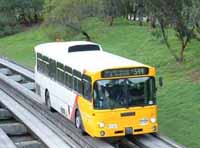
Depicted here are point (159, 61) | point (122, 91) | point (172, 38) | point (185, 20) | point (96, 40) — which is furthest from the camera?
point (96, 40)

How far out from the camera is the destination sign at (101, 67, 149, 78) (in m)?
18.8

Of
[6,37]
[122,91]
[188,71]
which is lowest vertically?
[6,37]

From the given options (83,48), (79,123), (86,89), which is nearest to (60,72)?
(83,48)

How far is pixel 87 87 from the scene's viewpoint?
63.2 feet

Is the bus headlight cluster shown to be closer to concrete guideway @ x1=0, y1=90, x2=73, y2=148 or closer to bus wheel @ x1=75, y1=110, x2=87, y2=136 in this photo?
bus wheel @ x1=75, y1=110, x2=87, y2=136

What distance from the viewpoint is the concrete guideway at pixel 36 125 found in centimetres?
1970

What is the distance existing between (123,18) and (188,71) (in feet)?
107

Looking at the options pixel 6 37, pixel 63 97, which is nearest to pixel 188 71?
pixel 63 97

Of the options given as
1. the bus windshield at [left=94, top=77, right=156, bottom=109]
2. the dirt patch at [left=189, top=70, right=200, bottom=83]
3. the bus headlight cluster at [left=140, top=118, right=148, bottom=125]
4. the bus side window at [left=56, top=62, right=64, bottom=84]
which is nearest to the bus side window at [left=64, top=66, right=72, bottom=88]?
the bus side window at [left=56, top=62, right=64, bottom=84]

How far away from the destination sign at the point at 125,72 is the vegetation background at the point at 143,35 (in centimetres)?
254

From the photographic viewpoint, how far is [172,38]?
41.9 m

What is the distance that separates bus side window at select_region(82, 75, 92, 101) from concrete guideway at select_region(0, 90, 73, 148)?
5.60 feet

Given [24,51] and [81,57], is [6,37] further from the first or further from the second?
[81,57]

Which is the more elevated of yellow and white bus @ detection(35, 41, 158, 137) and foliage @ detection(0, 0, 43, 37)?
yellow and white bus @ detection(35, 41, 158, 137)
